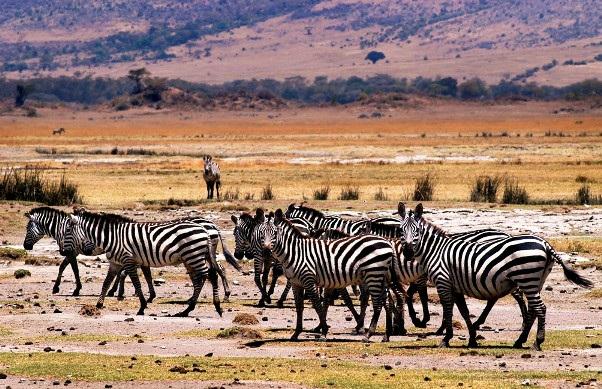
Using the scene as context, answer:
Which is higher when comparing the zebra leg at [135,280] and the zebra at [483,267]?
the zebra at [483,267]

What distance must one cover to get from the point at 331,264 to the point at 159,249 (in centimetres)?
372

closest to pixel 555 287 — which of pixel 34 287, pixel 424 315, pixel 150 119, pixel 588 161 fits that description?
pixel 424 315

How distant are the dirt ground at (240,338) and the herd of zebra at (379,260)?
0.40 m

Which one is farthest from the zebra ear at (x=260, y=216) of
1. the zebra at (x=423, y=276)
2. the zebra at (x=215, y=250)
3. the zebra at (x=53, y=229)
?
the zebra at (x=53, y=229)

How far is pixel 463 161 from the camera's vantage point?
5781 cm

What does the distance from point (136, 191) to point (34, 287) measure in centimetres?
1997

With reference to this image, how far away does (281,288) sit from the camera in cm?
2242

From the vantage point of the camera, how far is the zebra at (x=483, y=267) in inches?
580

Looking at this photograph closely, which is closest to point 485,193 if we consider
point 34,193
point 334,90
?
point 34,193

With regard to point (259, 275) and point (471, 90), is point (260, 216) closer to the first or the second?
point (259, 275)

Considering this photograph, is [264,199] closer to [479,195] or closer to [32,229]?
[479,195]

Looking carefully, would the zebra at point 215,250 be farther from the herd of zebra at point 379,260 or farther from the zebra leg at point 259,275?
the zebra leg at point 259,275

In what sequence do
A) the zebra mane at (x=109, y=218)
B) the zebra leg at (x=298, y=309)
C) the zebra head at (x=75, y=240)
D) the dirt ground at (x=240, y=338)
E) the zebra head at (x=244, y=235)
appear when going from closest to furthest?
the dirt ground at (x=240, y=338) → the zebra leg at (x=298, y=309) → the zebra mane at (x=109, y=218) → the zebra head at (x=75, y=240) → the zebra head at (x=244, y=235)

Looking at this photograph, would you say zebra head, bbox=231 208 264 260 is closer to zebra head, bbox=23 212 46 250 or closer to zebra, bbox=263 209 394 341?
zebra head, bbox=23 212 46 250
